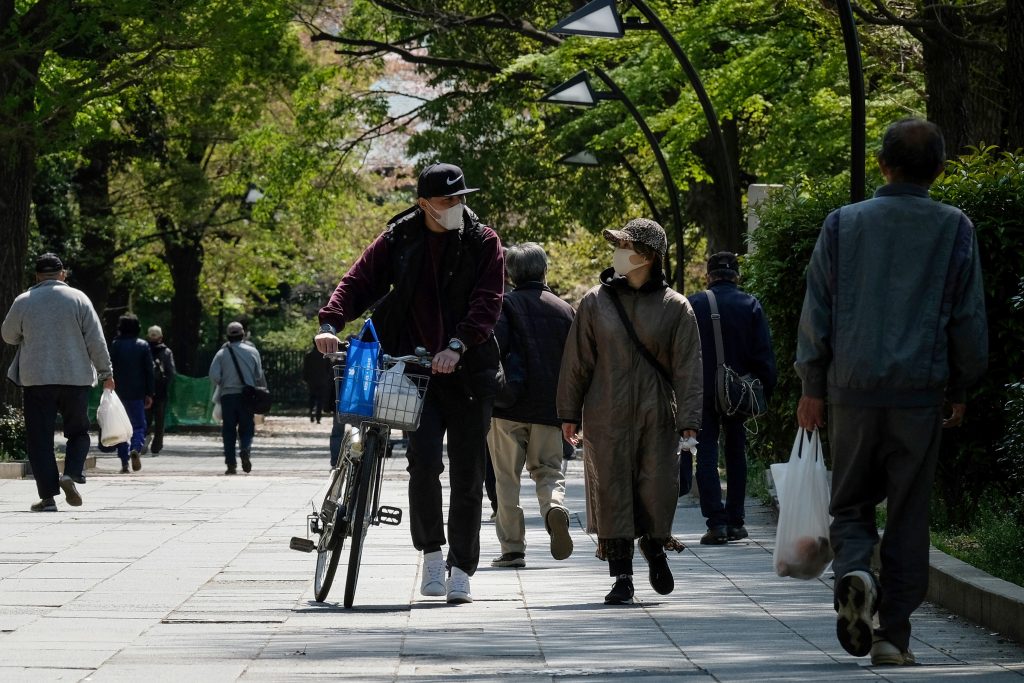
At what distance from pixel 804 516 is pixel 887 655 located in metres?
0.62

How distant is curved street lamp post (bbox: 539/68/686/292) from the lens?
20.8 metres

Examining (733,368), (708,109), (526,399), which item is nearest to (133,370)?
(708,109)

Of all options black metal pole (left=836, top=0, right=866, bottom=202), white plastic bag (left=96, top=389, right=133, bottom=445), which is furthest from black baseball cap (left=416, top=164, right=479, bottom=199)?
white plastic bag (left=96, top=389, right=133, bottom=445)

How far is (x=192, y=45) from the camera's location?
21.3 metres

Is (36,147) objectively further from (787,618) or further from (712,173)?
(787,618)

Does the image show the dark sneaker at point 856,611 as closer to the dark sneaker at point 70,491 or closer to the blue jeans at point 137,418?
the dark sneaker at point 70,491

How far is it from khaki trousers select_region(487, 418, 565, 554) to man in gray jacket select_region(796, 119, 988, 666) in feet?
12.8

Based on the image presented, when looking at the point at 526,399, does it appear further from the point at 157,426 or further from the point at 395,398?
the point at 157,426

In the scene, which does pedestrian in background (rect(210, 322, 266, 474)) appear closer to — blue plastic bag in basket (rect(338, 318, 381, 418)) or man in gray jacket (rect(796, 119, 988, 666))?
blue plastic bag in basket (rect(338, 318, 381, 418))

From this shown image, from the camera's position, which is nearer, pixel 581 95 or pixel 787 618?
pixel 787 618

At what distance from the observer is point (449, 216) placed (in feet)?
25.4

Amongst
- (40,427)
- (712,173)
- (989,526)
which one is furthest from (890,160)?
(712,173)

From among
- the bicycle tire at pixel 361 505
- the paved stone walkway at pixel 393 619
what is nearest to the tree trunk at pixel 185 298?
the paved stone walkway at pixel 393 619

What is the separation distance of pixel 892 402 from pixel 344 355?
2522 mm
